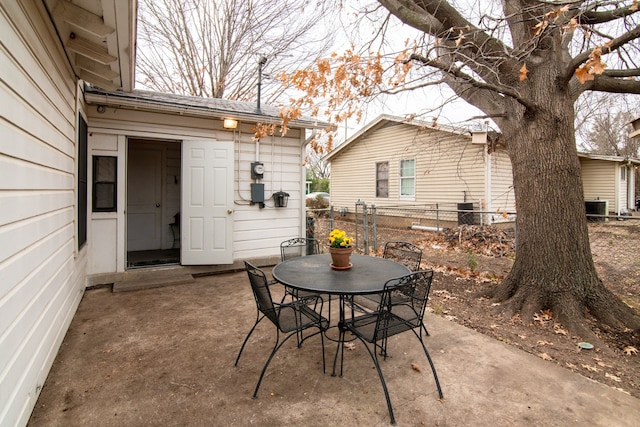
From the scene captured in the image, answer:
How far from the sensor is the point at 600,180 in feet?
43.0

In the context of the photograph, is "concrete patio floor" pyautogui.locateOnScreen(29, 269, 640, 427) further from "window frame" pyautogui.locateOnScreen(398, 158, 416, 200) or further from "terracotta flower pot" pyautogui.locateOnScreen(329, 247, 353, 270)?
"window frame" pyautogui.locateOnScreen(398, 158, 416, 200)

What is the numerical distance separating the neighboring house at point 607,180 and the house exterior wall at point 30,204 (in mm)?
15173

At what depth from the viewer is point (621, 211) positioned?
43.6 ft

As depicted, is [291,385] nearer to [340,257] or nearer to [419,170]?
[340,257]

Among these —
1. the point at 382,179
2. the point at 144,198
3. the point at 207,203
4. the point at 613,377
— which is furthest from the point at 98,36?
the point at 382,179

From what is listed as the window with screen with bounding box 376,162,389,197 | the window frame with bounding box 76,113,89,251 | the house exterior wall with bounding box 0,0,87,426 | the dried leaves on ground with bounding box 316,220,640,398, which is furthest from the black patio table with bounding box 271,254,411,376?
the window with screen with bounding box 376,162,389,197

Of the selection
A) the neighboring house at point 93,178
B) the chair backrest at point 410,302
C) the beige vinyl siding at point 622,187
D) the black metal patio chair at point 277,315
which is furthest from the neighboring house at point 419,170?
the black metal patio chair at point 277,315

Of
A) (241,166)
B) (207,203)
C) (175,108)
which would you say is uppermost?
(175,108)

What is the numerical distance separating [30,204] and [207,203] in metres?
3.02

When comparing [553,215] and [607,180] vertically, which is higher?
[607,180]

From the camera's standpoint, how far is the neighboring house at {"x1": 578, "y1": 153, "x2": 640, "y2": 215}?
1252 cm

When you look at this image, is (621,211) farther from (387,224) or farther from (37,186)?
(37,186)

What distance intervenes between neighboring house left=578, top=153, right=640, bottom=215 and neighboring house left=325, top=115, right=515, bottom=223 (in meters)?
4.92

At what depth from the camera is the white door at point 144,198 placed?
21.3 ft
